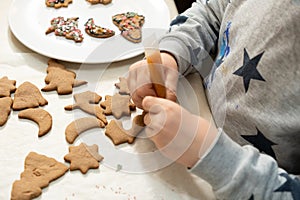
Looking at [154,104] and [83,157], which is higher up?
[154,104]

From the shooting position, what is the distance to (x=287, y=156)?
2.01 ft

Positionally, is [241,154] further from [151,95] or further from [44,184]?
[44,184]

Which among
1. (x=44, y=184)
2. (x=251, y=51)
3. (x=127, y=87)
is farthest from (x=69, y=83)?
(x=251, y=51)

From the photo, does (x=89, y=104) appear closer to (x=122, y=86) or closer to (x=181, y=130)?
(x=122, y=86)

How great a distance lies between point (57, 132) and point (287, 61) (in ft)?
1.18

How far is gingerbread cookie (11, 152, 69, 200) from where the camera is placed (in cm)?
56

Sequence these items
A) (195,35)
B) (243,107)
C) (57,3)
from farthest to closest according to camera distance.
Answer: (57,3) < (195,35) < (243,107)

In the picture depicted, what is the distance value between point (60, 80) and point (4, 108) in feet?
0.35

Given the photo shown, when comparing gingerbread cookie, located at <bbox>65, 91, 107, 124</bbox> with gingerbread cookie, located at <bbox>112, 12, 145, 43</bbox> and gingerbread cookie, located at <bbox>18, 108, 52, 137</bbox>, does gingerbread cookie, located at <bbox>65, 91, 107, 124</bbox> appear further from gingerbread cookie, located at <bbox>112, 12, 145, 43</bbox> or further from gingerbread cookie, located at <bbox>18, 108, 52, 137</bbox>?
gingerbread cookie, located at <bbox>112, 12, 145, 43</bbox>

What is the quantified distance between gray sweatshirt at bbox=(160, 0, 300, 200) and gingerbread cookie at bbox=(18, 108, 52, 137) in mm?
236

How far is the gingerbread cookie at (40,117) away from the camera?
644 mm

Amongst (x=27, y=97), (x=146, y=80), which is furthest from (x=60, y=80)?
(x=146, y=80)

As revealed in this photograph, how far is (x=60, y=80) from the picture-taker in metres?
0.72

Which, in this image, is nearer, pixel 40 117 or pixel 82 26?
pixel 40 117
